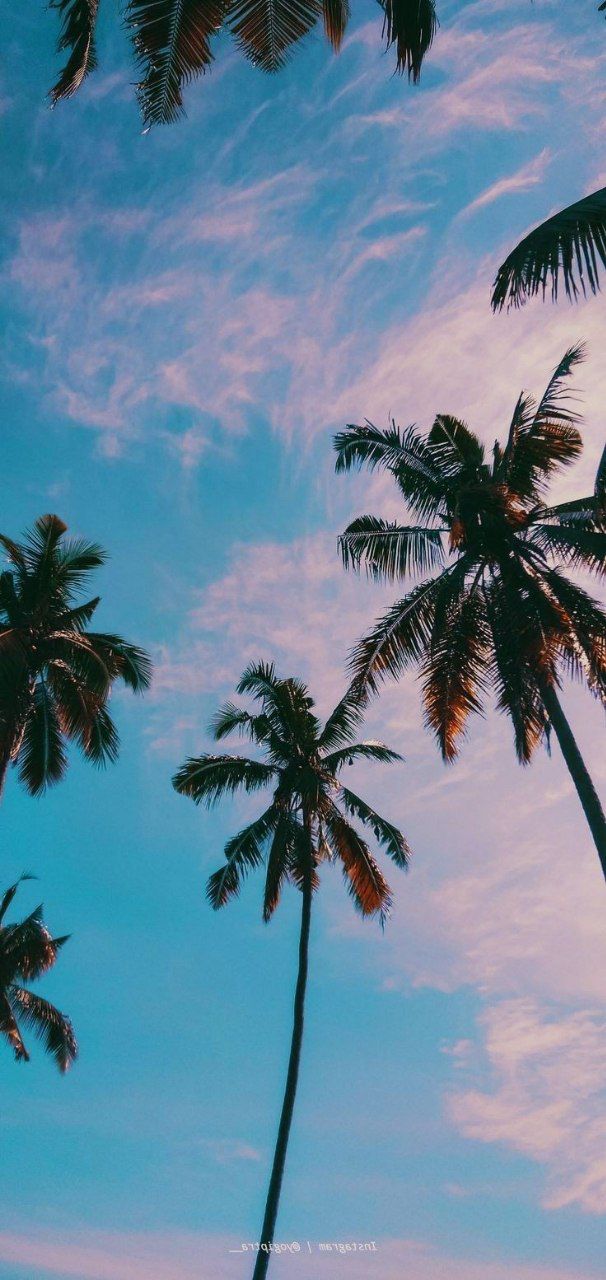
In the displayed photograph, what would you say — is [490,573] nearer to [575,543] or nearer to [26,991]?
[575,543]

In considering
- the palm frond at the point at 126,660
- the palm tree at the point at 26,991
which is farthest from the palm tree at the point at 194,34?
the palm tree at the point at 26,991

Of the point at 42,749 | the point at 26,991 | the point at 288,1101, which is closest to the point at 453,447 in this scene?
the point at 42,749

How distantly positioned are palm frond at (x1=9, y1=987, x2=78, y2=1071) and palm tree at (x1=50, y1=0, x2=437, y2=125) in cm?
2643

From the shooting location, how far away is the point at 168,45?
8062 millimetres

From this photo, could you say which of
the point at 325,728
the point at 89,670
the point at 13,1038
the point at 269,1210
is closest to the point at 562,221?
the point at 89,670

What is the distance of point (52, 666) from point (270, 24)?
14.5 m

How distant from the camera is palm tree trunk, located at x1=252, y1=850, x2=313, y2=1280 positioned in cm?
1817

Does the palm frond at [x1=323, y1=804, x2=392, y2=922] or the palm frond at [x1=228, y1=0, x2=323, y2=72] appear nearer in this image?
the palm frond at [x1=228, y1=0, x2=323, y2=72]

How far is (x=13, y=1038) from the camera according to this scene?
2747cm

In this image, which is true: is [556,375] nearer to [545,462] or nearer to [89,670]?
[545,462]

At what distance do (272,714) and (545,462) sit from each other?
11155 millimetres

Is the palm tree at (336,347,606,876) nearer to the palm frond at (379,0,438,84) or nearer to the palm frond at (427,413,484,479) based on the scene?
the palm frond at (427,413,484,479)

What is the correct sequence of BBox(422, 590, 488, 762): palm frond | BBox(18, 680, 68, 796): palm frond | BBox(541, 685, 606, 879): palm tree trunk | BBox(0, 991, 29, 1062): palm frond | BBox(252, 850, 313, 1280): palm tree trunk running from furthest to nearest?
BBox(0, 991, 29, 1062): palm frond
BBox(18, 680, 68, 796): palm frond
BBox(252, 850, 313, 1280): palm tree trunk
BBox(422, 590, 488, 762): palm frond
BBox(541, 685, 606, 879): palm tree trunk

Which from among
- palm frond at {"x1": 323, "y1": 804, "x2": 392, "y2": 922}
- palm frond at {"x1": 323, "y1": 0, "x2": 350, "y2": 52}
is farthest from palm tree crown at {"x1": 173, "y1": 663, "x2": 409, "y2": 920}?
palm frond at {"x1": 323, "y1": 0, "x2": 350, "y2": 52}
